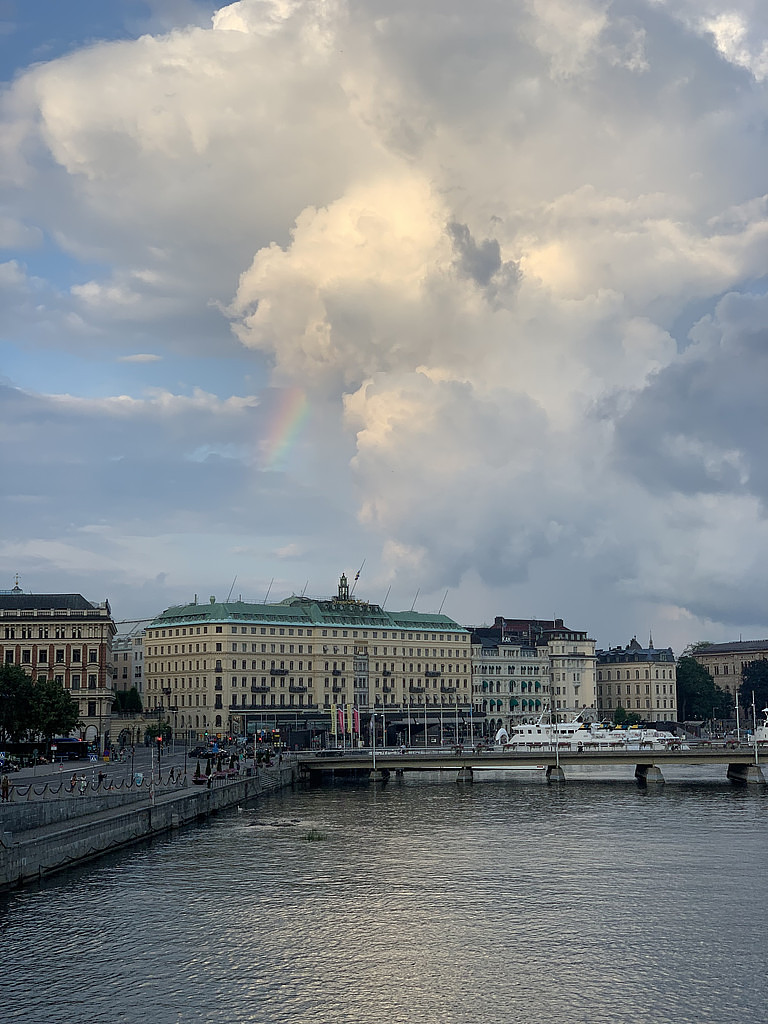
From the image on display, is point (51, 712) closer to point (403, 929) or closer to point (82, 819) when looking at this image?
point (82, 819)

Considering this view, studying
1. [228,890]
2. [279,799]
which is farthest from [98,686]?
[228,890]

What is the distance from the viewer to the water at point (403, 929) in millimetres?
48000

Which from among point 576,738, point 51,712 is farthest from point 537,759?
point 51,712

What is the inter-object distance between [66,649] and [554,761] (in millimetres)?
82468

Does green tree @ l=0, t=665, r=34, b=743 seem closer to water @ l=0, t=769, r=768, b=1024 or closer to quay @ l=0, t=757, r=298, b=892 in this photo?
quay @ l=0, t=757, r=298, b=892

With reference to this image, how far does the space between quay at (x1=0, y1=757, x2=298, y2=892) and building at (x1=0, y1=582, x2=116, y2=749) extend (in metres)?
72.7

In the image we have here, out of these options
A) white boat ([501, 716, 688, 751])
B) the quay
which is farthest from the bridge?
the quay

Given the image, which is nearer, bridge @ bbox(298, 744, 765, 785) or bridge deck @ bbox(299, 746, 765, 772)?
bridge deck @ bbox(299, 746, 765, 772)

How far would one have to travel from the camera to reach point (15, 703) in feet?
446

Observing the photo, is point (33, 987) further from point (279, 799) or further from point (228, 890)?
point (279, 799)

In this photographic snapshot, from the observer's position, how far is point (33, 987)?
1955 inches

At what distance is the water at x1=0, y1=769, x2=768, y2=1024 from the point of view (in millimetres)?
48000

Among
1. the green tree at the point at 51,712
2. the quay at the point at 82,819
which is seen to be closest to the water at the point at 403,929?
the quay at the point at 82,819

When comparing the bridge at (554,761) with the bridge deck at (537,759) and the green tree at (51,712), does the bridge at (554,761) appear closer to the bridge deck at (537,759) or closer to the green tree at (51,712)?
the bridge deck at (537,759)
